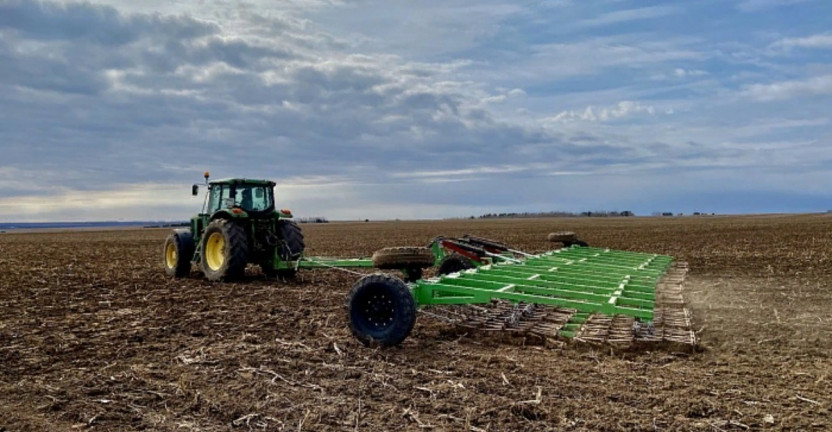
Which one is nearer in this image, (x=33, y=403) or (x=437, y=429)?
(x=437, y=429)

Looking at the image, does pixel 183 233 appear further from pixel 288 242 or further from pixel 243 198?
pixel 288 242

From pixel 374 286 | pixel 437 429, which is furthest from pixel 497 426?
pixel 374 286

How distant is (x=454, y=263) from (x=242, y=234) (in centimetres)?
394

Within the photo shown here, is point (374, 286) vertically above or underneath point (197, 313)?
above

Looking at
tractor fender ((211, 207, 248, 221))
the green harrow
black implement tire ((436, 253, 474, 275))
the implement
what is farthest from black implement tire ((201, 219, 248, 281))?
the implement

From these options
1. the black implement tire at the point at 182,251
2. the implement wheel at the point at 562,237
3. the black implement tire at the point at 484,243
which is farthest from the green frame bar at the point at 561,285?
the black implement tire at the point at 182,251

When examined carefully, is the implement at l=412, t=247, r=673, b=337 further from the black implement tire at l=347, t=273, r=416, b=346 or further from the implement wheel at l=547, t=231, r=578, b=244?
the implement wheel at l=547, t=231, r=578, b=244

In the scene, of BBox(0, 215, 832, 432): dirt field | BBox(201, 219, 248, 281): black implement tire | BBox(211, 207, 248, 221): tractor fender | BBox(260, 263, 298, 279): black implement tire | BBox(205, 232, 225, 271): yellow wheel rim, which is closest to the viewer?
BBox(0, 215, 832, 432): dirt field

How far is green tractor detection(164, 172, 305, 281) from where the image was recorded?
489 inches

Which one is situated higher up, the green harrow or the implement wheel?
the implement wheel

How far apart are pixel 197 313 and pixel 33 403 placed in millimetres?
3978

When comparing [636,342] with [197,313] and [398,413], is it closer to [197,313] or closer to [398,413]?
[398,413]

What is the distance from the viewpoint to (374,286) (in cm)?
674

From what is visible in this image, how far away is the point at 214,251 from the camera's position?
1294 centimetres
